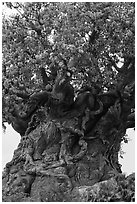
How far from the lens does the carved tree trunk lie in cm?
1565

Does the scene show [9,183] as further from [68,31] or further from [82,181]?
[68,31]

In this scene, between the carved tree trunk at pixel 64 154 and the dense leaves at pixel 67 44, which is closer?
the dense leaves at pixel 67 44

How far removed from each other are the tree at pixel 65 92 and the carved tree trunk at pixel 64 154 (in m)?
0.04

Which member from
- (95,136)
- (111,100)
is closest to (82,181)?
(95,136)

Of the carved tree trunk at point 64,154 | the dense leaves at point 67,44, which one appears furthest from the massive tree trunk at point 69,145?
the dense leaves at point 67,44

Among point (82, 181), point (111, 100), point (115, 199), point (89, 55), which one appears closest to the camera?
point (115, 199)

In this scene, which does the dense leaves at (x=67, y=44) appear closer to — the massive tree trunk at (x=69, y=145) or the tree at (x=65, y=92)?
the tree at (x=65, y=92)

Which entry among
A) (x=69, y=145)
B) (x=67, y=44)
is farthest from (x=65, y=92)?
(x=67, y=44)

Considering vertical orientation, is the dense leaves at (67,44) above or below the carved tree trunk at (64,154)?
above

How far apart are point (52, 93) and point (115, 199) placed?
20.7ft

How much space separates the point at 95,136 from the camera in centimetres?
1748

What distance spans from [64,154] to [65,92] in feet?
8.73

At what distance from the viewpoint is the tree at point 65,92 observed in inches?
576

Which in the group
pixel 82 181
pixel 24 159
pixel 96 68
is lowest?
pixel 82 181
